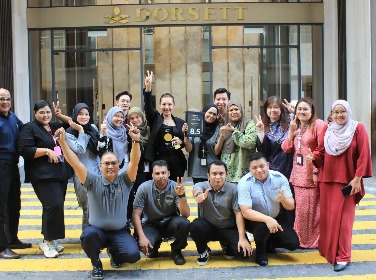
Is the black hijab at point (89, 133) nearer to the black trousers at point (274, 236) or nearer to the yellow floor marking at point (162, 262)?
the yellow floor marking at point (162, 262)

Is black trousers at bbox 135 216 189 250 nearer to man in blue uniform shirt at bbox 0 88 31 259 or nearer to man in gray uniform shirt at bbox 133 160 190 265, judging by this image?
man in gray uniform shirt at bbox 133 160 190 265

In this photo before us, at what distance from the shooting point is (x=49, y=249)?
263 inches

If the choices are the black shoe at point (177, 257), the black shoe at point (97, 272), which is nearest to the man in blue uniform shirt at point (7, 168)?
the black shoe at point (97, 272)

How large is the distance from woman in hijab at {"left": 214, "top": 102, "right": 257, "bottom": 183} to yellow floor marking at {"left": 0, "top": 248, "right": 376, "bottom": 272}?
1.09 m

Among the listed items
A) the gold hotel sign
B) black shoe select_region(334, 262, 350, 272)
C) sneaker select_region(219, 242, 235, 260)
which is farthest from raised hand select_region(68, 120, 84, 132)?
the gold hotel sign

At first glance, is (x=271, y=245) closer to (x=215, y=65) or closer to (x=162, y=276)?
(x=162, y=276)

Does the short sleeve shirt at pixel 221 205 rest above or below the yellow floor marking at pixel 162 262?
above

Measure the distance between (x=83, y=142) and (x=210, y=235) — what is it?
1911mm

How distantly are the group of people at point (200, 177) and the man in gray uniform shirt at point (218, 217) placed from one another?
1 centimetres

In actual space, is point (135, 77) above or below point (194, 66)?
below

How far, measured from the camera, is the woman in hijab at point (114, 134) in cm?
693

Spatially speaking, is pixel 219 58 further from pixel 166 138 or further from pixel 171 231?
pixel 171 231

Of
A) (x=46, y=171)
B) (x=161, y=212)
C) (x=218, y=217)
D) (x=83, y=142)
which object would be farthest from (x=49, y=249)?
(x=218, y=217)

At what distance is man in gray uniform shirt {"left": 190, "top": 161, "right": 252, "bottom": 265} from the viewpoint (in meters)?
6.22
